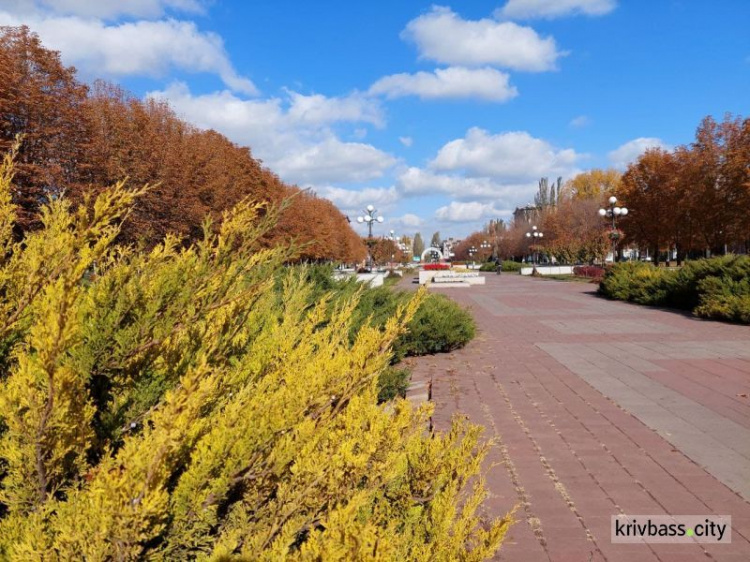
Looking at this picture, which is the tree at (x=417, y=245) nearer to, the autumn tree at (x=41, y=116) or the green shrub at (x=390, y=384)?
the autumn tree at (x=41, y=116)

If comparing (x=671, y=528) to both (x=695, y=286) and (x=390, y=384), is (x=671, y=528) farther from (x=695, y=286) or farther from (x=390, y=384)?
(x=695, y=286)

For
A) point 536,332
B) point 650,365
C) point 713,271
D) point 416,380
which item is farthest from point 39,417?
point 713,271

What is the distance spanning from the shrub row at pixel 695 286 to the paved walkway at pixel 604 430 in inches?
93.1

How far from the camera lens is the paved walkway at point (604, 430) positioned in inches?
123

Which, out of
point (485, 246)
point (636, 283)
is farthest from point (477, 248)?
point (636, 283)

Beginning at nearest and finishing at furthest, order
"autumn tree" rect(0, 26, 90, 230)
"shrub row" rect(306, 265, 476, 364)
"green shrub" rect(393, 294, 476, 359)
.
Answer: "shrub row" rect(306, 265, 476, 364), "green shrub" rect(393, 294, 476, 359), "autumn tree" rect(0, 26, 90, 230)

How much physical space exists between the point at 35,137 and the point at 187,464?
1634cm

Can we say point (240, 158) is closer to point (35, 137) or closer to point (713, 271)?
point (35, 137)

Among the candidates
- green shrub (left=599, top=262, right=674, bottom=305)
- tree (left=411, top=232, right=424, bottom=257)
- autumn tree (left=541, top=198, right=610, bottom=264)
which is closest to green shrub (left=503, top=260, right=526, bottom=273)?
autumn tree (left=541, top=198, right=610, bottom=264)

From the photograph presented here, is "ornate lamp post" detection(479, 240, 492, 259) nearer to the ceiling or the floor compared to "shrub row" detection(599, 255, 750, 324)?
nearer to the ceiling

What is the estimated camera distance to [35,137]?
1437cm

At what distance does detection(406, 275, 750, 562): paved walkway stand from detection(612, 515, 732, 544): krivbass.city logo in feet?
0.17

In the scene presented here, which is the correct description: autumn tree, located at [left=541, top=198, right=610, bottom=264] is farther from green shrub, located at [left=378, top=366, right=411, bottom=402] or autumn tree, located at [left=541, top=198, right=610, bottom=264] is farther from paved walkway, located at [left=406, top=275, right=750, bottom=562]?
green shrub, located at [left=378, top=366, right=411, bottom=402]

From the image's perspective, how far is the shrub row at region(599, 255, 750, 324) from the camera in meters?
12.3
